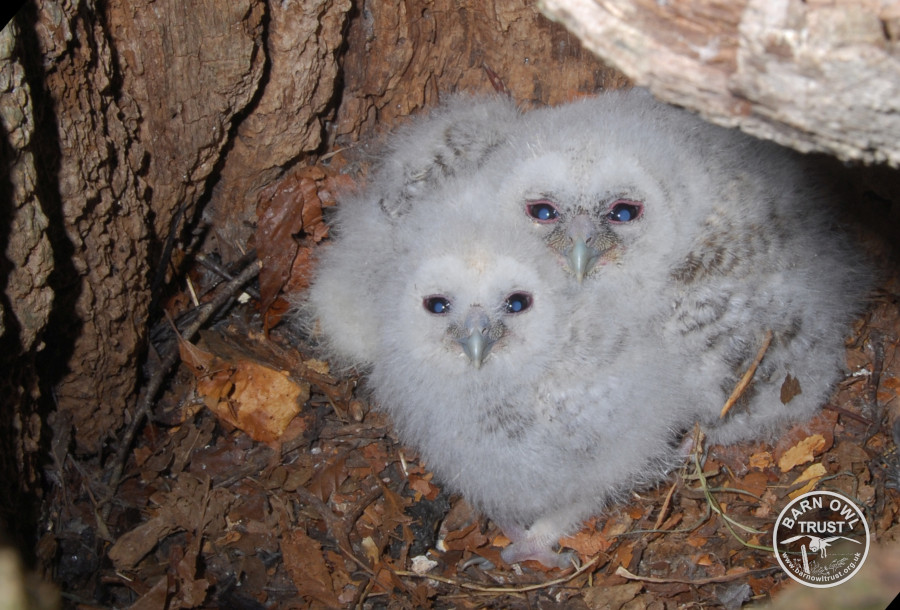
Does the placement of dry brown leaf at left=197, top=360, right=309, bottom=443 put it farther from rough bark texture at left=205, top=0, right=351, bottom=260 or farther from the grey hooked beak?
the grey hooked beak

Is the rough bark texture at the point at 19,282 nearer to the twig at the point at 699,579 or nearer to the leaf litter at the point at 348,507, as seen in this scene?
the leaf litter at the point at 348,507

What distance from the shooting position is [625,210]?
10.8ft

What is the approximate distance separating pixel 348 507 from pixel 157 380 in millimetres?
1122

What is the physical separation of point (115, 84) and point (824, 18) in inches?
108

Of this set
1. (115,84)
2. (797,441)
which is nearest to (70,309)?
(115,84)

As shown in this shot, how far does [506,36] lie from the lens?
4043mm

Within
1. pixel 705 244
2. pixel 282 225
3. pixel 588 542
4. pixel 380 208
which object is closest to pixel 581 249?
pixel 705 244

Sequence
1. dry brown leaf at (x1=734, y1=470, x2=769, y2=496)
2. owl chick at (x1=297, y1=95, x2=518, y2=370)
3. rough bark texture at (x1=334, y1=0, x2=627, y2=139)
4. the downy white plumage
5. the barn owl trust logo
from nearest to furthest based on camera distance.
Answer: the barn owl trust logo < the downy white plumage < dry brown leaf at (x1=734, y1=470, x2=769, y2=496) < owl chick at (x1=297, y1=95, x2=518, y2=370) < rough bark texture at (x1=334, y1=0, x2=627, y2=139)

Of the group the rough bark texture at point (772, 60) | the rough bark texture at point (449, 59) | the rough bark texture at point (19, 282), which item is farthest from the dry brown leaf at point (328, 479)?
the rough bark texture at point (772, 60)

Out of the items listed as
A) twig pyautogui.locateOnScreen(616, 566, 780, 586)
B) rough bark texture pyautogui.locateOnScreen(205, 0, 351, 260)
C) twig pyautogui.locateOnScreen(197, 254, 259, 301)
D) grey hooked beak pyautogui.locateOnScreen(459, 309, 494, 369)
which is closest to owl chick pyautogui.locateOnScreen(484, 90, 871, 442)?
grey hooked beak pyautogui.locateOnScreen(459, 309, 494, 369)

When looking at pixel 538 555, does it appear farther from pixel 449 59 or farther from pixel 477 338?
pixel 449 59

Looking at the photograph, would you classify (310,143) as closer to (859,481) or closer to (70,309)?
(70,309)

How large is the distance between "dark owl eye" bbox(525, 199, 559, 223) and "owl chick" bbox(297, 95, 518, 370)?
1.45 feet

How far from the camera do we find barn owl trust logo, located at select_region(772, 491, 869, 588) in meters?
2.65
